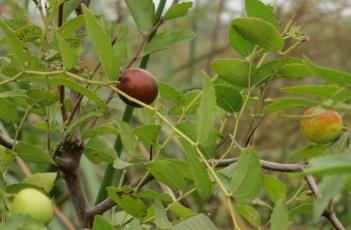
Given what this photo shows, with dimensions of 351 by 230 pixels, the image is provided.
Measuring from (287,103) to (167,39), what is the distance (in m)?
0.24

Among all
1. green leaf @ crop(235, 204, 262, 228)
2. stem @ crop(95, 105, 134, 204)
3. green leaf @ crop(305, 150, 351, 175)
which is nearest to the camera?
green leaf @ crop(305, 150, 351, 175)

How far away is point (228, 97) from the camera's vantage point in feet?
2.52

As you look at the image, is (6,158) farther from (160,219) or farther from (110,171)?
(110,171)

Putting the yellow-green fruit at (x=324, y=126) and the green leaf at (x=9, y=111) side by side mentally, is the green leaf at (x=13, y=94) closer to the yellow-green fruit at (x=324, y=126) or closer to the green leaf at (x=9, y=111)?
the green leaf at (x=9, y=111)

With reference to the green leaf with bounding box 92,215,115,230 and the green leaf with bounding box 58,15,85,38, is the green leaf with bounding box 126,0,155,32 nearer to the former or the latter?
the green leaf with bounding box 58,15,85,38

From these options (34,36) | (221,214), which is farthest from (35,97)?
(221,214)

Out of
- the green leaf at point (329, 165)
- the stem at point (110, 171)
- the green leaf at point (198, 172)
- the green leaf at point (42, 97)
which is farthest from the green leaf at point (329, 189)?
the stem at point (110, 171)

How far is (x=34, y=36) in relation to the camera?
2.51 ft

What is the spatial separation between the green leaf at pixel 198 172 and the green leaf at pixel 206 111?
0.10 ft

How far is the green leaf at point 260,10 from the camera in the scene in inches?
29.2

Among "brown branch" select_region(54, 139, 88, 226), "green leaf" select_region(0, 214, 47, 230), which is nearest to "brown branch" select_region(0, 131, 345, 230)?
"brown branch" select_region(54, 139, 88, 226)

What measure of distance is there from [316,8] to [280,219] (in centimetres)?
245

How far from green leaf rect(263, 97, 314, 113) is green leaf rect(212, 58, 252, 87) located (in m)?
0.06

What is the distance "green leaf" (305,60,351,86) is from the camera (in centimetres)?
58
